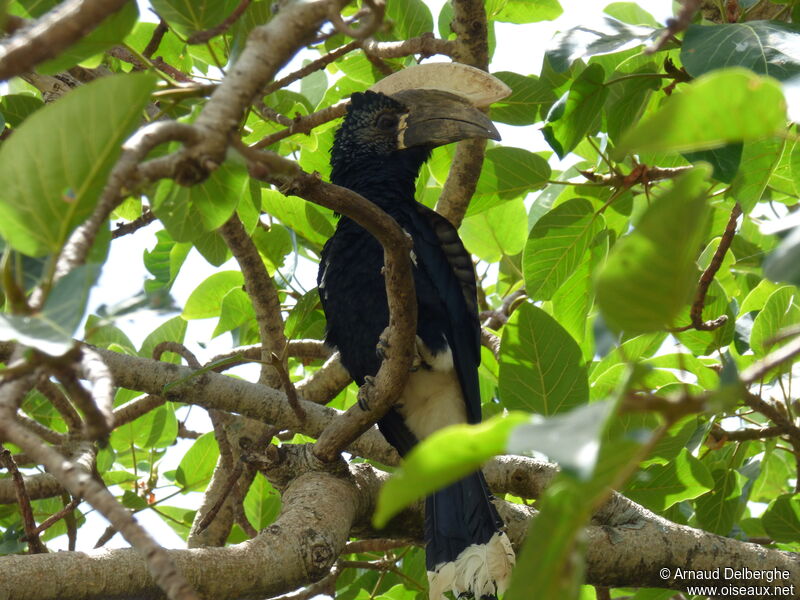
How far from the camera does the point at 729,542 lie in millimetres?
2756

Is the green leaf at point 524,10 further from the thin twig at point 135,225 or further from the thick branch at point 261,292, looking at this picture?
the thin twig at point 135,225

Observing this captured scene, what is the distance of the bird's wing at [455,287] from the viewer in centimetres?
339

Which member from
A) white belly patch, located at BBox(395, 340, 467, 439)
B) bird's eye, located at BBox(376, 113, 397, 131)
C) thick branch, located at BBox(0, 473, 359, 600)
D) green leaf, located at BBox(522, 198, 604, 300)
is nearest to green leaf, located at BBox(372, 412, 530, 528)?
thick branch, located at BBox(0, 473, 359, 600)

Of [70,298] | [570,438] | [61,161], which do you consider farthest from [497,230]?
[570,438]

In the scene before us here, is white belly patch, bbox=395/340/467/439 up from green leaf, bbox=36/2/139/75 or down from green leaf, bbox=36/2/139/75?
down

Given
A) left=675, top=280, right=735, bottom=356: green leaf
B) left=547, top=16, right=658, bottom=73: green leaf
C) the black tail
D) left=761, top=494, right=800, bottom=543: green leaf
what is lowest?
left=761, top=494, right=800, bottom=543: green leaf

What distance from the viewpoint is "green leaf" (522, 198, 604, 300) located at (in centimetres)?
316

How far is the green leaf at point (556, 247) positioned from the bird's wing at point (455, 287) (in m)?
0.36

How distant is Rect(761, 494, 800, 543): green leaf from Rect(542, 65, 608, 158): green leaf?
1.41 m

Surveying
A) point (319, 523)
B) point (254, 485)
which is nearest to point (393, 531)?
point (319, 523)

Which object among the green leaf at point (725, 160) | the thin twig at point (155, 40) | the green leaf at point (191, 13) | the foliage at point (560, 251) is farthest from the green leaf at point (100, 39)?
the thin twig at point (155, 40)

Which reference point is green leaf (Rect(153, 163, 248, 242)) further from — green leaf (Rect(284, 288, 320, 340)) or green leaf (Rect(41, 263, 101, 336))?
green leaf (Rect(284, 288, 320, 340))

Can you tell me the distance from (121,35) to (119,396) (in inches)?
85.9

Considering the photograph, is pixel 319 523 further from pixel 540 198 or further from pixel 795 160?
pixel 540 198
